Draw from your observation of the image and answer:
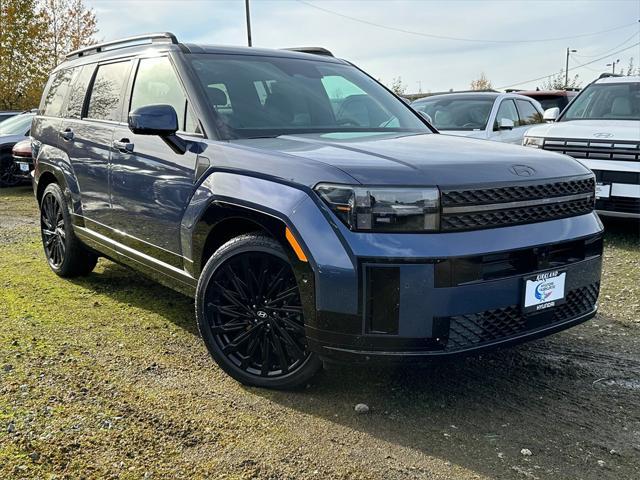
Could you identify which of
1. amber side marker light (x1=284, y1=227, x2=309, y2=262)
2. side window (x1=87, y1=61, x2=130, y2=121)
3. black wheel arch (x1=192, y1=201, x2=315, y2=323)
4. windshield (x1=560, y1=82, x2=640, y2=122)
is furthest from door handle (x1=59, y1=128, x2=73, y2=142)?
windshield (x1=560, y1=82, x2=640, y2=122)

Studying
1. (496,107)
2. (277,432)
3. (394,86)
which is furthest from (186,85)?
(394,86)

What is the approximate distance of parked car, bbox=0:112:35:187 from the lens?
12258mm

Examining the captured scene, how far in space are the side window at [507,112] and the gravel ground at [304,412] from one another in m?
5.30

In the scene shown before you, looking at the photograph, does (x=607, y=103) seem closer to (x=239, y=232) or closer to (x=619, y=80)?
(x=619, y=80)

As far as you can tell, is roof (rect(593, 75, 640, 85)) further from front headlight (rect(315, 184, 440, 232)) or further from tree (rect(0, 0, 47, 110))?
tree (rect(0, 0, 47, 110))

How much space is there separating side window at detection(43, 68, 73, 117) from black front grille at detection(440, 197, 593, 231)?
155 inches

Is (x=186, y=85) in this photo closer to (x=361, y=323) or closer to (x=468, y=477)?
(x=361, y=323)

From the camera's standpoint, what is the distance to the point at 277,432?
2861 mm

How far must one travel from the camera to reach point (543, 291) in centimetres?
297

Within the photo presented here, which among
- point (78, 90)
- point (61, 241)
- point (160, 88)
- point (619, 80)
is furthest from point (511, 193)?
point (619, 80)

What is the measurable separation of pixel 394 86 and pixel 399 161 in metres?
31.6

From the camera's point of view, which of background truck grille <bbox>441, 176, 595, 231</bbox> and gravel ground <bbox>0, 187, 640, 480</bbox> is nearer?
gravel ground <bbox>0, 187, 640, 480</bbox>

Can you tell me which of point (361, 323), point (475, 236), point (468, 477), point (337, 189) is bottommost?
point (468, 477)

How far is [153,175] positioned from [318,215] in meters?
1.46
